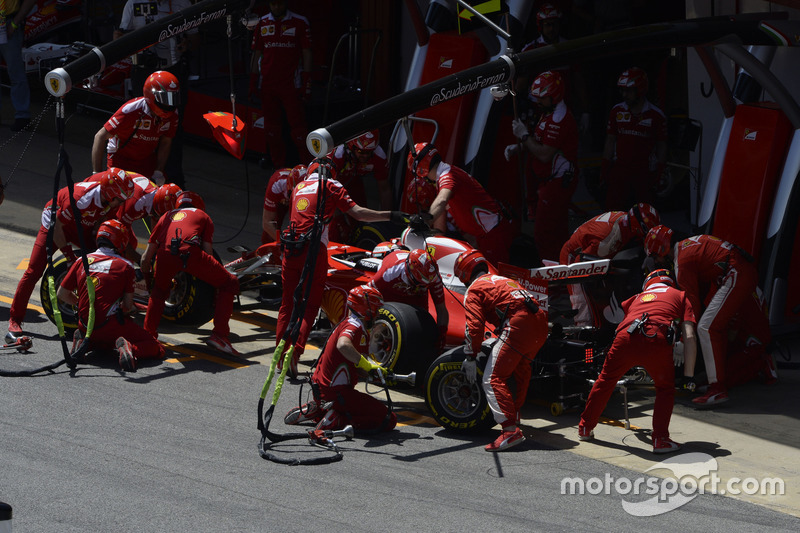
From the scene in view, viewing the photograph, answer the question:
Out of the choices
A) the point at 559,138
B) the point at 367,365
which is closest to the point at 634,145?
the point at 559,138

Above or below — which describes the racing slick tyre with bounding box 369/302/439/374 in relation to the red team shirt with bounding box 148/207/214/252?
below

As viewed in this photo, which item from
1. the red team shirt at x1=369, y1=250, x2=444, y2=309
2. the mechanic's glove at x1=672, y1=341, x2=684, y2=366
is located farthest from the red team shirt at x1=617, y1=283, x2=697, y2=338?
the red team shirt at x1=369, y1=250, x2=444, y2=309

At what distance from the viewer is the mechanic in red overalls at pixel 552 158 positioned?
39.4 feet

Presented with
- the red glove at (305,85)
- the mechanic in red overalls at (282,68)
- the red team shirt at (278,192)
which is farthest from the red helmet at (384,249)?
the red glove at (305,85)

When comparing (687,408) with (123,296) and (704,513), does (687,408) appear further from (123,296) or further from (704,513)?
(123,296)

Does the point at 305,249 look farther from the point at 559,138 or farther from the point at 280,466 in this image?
the point at 559,138

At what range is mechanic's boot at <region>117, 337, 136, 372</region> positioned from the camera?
938cm

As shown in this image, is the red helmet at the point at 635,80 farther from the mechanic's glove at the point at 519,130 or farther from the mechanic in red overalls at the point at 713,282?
the mechanic in red overalls at the point at 713,282

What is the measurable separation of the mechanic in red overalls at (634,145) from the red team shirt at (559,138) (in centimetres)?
80

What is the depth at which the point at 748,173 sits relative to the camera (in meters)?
10.9

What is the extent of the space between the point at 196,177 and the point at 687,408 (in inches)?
324

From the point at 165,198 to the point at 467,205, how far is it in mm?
2980

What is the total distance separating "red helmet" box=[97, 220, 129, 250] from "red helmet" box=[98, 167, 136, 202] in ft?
1.21

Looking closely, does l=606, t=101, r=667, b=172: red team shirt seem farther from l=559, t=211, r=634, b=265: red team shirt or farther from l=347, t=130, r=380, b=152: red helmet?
l=347, t=130, r=380, b=152: red helmet
